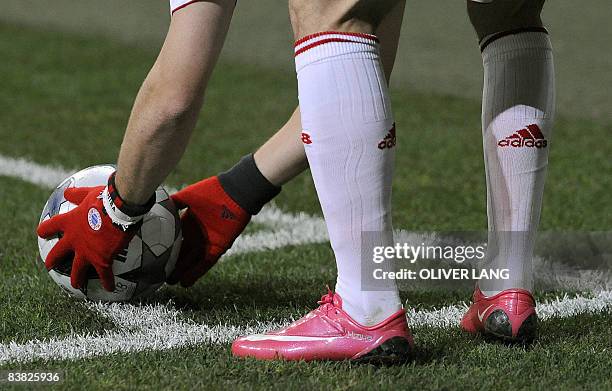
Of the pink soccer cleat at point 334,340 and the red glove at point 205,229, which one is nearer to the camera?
the pink soccer cleat at point 334,340

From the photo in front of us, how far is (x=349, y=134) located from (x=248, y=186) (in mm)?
859

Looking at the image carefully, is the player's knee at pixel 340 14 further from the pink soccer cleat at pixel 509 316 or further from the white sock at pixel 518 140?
the pink soccer cleat at pixel 509 316

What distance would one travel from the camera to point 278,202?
459 centimetres

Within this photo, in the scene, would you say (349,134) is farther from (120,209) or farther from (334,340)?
(120,209)

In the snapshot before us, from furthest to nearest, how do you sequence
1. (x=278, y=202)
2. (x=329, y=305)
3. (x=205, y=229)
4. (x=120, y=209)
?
1. (x=278, y=202)
2. (x=205, y=229)
3. (x=120, y=209)
4. (x=329, y=305)

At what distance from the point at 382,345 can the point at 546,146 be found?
0.69 meters

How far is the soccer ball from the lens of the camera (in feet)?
9.87

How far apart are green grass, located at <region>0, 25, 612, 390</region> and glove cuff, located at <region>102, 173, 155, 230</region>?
282 millimetres

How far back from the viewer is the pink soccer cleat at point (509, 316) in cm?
266

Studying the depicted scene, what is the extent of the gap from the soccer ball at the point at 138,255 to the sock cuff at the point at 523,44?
3.28 feet

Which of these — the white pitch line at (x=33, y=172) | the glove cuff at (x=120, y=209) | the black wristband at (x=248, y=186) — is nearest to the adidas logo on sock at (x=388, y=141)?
the glove cuff at (x=120, y=209)

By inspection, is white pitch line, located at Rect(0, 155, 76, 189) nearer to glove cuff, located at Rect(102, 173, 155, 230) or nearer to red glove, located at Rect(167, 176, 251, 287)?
red glove, located at Rect(167, 176, 251, 287)

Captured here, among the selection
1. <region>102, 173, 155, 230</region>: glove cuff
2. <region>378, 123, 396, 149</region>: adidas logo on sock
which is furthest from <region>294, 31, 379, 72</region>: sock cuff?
<region>102, 173, 155, 230</region>: glove cuff

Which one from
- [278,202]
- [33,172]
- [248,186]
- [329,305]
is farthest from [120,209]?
[33,172]
